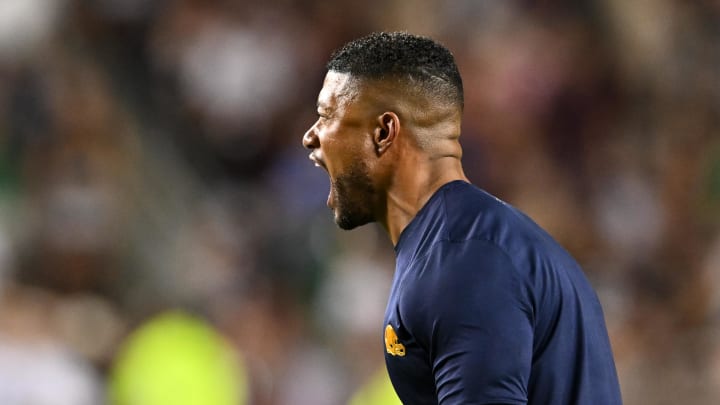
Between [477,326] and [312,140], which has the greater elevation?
[312,140]

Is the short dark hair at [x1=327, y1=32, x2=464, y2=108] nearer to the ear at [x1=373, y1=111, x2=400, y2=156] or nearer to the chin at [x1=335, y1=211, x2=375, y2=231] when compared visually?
the ear at [x1=373, y1=111, x2=400, y2=156]

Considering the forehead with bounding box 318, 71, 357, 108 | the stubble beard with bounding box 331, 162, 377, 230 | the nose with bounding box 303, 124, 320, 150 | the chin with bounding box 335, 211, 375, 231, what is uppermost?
the forehead with bounding box 318, 71, 357, 108

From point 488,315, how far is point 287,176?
428cm

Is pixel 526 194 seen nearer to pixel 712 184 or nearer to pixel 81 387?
pixel 712 184

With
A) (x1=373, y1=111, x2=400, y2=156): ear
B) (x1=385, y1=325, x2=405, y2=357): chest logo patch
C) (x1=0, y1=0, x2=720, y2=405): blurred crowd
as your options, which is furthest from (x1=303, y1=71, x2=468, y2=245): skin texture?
(x1=0, y1=0, x2=720, y2=405): blurred crowd

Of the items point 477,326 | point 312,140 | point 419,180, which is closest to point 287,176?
point 312,140

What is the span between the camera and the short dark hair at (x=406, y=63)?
225cm

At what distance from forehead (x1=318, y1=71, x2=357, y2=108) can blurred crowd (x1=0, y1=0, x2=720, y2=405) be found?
3.17m

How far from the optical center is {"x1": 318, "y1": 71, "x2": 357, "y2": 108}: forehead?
2.29m

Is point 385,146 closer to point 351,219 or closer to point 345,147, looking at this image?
point 345,147

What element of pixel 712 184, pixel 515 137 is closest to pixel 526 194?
pixel 515 137

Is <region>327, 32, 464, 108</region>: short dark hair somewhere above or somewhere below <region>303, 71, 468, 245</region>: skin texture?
above

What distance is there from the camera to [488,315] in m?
1.94

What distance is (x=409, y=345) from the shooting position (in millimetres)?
2131
